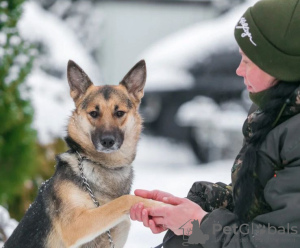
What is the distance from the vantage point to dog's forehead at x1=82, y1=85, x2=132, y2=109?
2.99m

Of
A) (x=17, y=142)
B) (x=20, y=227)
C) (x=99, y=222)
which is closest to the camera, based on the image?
(x=99, y=222)

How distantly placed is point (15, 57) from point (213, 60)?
13.4ft

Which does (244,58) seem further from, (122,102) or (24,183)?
(24,183)

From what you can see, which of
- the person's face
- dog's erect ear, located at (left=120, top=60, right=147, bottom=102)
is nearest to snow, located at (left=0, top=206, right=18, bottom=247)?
dog's erect ear, located at (left=120, top=60, right=147, bottom=102)

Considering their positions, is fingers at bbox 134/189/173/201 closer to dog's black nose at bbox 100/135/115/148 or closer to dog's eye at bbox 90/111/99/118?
dog's black nose at bbox 100/135/115/148

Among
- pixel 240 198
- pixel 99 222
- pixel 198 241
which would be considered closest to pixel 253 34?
pixel 240 198

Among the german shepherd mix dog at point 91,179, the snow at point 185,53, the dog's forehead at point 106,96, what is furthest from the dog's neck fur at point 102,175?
the snow at point 185,53

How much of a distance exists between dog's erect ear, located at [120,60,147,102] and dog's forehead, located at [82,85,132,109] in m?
0.08

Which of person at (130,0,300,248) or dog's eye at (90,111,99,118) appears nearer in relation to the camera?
person at (130,0,300,248)

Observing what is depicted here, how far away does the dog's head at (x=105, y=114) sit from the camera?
2.86 meters

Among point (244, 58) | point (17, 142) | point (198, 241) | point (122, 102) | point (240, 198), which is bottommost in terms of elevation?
point (198, 241)

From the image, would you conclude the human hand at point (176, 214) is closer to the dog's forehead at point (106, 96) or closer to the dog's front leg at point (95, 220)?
the dog's front leg at point (95, 220)

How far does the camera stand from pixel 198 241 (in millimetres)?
2012

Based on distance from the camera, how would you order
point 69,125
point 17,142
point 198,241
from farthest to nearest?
1. point 17,142
2. point 69,125
3. point 198,241
